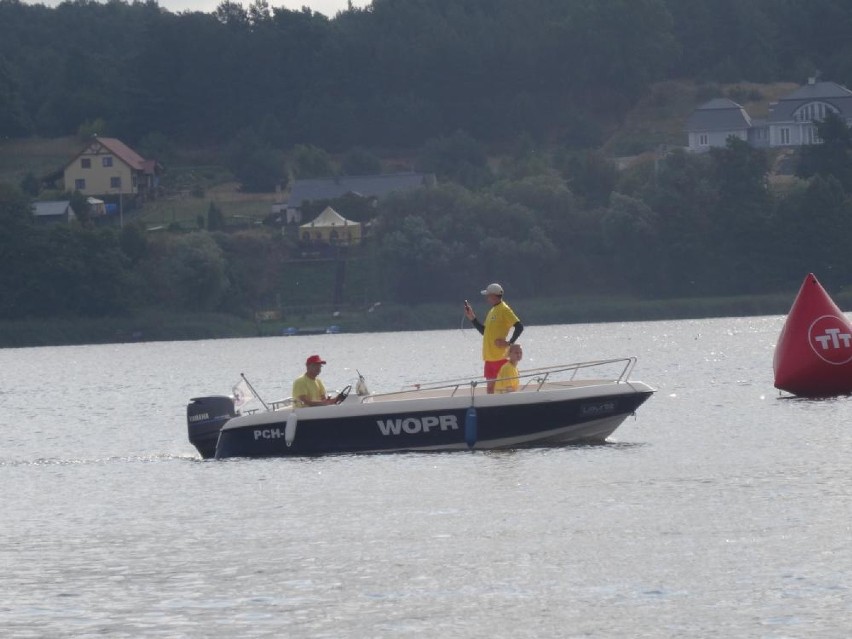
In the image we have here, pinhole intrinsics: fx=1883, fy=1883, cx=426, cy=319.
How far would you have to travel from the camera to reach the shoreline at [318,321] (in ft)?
378

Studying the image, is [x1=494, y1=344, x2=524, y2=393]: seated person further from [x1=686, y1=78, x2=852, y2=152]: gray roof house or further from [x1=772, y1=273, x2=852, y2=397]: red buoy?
[x1=686, y1=78, x2=852, y2=152]: gray roof house

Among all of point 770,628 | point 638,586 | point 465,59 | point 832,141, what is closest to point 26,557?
point 638,586

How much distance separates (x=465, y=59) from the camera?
18812cm

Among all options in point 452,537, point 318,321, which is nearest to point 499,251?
point 318,321

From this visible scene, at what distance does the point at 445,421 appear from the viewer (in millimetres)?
29312

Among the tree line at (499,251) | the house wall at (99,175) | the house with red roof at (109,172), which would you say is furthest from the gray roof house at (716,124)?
the house wall at (99,175)

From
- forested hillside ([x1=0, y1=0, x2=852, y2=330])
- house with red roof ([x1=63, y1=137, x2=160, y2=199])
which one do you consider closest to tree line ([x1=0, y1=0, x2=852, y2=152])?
forested hillside ([x1=0, y1=0, x2=852, y2=330])

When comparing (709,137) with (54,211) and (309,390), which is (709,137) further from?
(309,390)

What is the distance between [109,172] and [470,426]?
135644mm

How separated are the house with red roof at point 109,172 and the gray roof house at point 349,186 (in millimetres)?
14428

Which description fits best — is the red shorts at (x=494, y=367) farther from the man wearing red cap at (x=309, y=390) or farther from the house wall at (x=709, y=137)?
the house wall at (x=709, y=137)

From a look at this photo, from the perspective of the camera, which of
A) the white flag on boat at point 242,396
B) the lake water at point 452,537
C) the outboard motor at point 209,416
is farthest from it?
the outboard motor at point 209,416

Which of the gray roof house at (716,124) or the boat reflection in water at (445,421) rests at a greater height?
the gray roof house at (716,124)

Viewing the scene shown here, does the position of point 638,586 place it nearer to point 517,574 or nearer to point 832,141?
point 517,574
